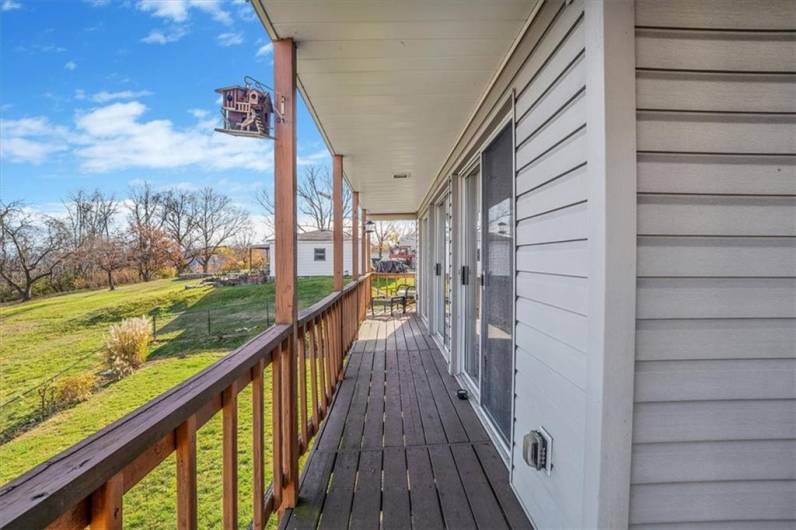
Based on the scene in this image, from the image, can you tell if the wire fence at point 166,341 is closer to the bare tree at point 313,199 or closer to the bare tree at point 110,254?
the bare tree at point 110,254

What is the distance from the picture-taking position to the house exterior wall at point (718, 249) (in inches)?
43.4

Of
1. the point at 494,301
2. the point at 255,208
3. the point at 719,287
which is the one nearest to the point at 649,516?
the point at 719,287

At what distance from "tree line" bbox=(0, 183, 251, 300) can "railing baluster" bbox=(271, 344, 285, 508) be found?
211cm

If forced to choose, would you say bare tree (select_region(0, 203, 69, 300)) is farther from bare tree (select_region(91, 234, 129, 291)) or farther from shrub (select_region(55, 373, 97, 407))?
shrub (select_region(55, 373, 97, 407))

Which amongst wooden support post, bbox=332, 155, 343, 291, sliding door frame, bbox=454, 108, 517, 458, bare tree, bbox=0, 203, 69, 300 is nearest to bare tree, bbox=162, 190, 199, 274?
bare tree, bbox=0, 203, 69, 300

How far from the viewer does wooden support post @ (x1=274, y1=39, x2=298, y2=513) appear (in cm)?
172

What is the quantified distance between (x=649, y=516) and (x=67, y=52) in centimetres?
546

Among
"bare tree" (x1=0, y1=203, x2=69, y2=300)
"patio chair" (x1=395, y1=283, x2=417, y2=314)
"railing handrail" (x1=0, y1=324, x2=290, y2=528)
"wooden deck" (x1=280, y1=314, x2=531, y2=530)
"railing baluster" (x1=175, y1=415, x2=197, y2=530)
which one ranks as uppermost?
"bare tree" (x1=0, y1=203, x2=69, y2=300)

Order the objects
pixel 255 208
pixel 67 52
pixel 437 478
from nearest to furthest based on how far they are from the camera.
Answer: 1. pixel 437 478
2. pixel 67 52
3. pixel 255 208

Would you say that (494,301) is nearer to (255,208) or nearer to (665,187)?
(665,187)

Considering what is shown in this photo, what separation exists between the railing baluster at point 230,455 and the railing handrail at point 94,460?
0.37 feet

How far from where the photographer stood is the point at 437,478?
1.96m

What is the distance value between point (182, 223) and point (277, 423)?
1249 centimetres

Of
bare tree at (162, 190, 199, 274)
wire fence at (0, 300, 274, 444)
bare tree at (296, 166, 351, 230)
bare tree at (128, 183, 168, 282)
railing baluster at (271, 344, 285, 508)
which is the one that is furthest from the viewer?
bare tree at (296, 166, 351, 230)
